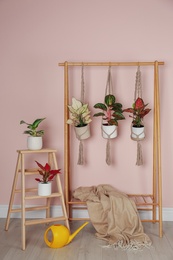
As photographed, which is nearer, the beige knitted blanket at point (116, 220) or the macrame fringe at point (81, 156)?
the beige knitted blanket at point (116, 220)

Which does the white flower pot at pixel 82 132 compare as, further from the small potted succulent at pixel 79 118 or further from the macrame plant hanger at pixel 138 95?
the macrame plant hanger at pixel 138 95

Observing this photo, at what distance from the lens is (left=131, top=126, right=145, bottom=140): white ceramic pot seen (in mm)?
3553

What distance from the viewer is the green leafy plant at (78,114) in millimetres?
3574

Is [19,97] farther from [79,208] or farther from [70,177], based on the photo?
[79,208]

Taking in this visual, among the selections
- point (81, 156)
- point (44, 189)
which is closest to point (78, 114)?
point (81, 156)

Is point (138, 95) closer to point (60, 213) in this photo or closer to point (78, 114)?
point (78, 114)

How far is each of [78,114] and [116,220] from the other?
1.02 metres

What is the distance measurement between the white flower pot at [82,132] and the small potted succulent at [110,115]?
151mm

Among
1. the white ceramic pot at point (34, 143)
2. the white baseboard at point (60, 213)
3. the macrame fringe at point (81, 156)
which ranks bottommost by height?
the white baseboard at point (60, 213)

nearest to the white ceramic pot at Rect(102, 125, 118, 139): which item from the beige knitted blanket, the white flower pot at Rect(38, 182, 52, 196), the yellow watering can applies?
the beige knitted blanket

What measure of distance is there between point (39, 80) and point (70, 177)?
1026mm

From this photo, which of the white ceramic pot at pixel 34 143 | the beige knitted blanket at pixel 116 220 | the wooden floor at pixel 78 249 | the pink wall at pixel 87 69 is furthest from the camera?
the pink wall at pixel 87 69

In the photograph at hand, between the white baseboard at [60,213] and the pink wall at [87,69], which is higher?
the pink wall at [87,69]

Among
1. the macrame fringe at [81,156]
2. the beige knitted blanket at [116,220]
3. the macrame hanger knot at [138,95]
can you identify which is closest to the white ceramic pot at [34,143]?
the macrame fringe at [81,156]
